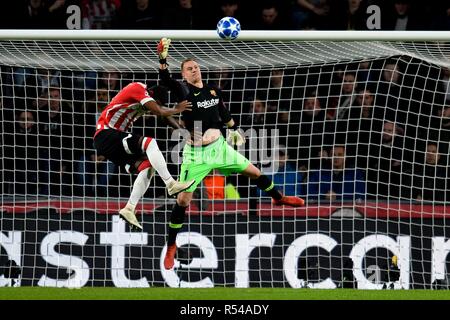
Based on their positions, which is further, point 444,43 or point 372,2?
point 372,2

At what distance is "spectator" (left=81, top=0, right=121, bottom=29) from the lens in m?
17.1

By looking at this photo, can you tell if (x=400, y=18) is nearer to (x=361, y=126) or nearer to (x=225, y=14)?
(x=361, y=126)

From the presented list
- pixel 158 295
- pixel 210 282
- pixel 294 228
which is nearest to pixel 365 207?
pixel 294 228

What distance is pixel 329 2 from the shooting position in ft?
56.4

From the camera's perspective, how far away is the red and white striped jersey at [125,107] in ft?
39.2

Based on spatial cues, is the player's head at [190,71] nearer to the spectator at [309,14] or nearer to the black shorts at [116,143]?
the black shorts at [116,143]

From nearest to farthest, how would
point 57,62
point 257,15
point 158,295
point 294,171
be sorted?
point 158,295 < point 57,62 < point 294,171 < point 257,15

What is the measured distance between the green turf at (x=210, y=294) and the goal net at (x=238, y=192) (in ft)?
5.19

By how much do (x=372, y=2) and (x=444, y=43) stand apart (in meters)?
4.02

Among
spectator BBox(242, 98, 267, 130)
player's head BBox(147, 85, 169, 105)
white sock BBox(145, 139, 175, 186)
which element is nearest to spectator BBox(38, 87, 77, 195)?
spectator BBox(242, 98, 267, 130)

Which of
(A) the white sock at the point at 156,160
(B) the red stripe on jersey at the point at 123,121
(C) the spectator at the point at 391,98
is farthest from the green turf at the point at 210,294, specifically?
(C) the spectator at the point at 391,98

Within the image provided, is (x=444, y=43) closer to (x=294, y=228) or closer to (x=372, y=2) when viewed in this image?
(x=294, y=228)

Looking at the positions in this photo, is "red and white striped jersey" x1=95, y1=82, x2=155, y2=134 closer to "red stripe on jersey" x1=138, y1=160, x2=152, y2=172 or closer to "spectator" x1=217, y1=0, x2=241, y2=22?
"red stripe on jersey" x1=138, y1=160, x2=152, y2=172

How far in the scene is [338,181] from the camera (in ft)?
48.2
